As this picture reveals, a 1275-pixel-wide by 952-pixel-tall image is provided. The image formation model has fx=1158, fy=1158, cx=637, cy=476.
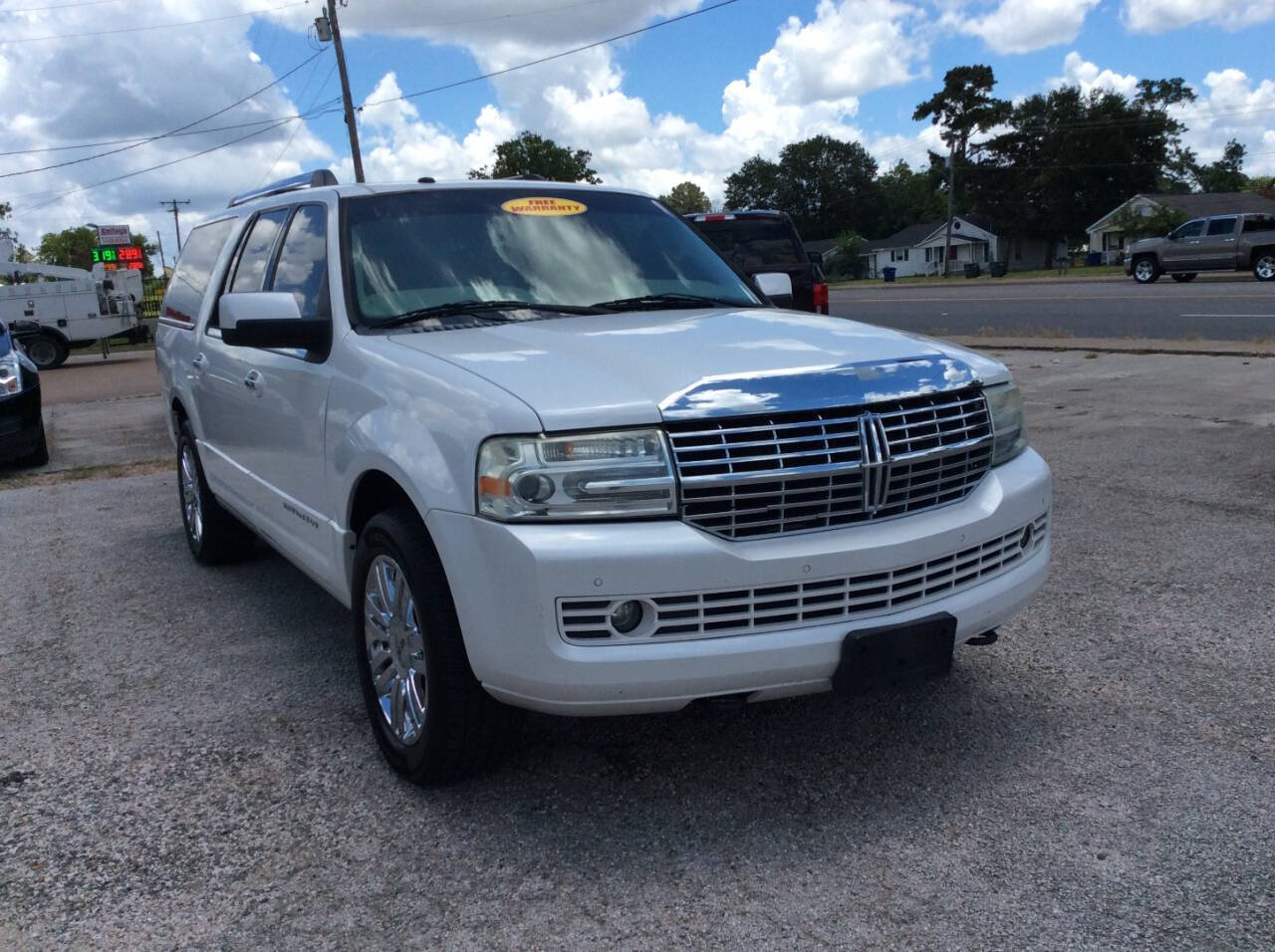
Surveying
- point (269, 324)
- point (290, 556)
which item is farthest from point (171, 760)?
point (269, 324)

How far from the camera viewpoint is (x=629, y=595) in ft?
9.26

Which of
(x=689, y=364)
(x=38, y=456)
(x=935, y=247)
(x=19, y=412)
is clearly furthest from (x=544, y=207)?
(x=935, y=247)

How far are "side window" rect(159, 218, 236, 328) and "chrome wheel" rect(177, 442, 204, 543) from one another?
712 mm

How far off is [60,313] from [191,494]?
22989 millimetres

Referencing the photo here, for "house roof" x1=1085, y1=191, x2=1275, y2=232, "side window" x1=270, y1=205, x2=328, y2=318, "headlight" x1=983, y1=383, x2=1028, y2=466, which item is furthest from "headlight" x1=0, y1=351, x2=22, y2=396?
"house roof" x1=1085, y1=191, x2=1275, y2=232

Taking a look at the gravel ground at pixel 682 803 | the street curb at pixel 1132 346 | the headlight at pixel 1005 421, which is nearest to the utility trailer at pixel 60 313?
the street curb at pixel 1132 346

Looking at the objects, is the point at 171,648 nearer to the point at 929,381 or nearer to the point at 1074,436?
the point at 929,381

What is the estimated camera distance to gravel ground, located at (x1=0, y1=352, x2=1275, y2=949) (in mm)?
2727

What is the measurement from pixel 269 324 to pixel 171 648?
5.89 ft

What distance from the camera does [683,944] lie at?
2613mm

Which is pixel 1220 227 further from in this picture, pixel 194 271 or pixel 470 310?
pixel 470 310

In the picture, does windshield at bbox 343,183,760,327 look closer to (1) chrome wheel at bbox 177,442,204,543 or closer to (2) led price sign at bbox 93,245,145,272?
(1) chrome wheel at bbox 177,442,204,543

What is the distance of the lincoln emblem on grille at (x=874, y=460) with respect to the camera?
10.0 feet

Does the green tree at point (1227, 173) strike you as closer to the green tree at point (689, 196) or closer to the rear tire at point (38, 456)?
the green tree at point (689, 196)
